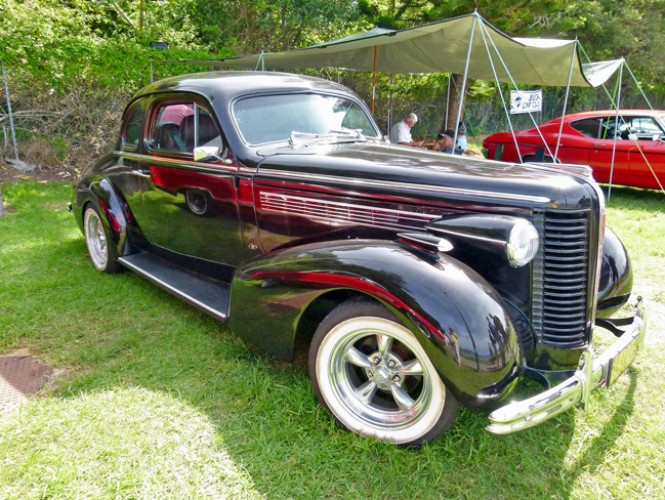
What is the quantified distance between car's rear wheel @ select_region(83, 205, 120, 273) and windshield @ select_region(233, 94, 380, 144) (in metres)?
2.00

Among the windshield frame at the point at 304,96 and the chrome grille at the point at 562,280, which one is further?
the windshield frame at the point at 304,96

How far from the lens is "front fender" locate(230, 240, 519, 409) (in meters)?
1.96

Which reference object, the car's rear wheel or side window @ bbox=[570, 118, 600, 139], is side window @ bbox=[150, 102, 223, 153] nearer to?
the car's rear wheel

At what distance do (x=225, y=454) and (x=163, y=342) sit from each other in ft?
4.13

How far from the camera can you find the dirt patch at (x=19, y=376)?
2.71 metres

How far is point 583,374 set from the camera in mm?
2025

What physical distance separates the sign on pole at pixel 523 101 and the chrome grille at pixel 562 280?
5.63 meters

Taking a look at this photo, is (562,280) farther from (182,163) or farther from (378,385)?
(182,163)

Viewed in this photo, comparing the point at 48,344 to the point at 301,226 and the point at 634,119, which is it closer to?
the point at 301,226

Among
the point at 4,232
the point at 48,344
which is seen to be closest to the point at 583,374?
the point at 48,344

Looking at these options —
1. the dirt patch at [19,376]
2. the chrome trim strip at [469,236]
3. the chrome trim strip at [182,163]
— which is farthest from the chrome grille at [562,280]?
the dirt patch at [19,376]

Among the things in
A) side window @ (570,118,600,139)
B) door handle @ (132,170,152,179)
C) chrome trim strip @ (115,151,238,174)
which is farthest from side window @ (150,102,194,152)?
side window @ (570,118,600,139)

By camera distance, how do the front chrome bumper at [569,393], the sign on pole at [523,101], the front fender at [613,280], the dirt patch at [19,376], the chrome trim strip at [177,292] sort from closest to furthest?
the front chrome bumper at [569,393], the dirt patch at [19,376], the front fender at [613,280], the chrome trim strip at [177,292], the sign on pole at [523,101]

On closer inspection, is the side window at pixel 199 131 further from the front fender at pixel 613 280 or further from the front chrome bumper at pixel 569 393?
the front fender at pixel 613 280
